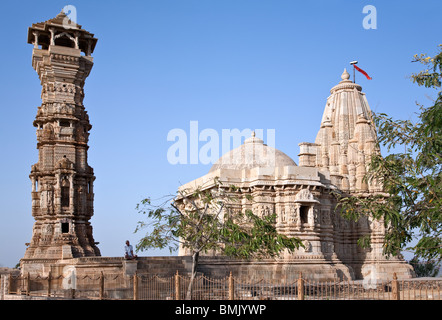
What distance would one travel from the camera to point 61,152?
87.4 ft

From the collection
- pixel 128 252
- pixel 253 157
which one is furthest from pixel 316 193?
pixel 128 252

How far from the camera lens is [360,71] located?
40.6 metres

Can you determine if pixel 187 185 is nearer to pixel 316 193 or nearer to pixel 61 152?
pixel 61 152

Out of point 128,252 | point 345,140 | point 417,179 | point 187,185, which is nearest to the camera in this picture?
point 417,179

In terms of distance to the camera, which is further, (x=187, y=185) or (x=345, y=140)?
Result: (x=345, y=140)

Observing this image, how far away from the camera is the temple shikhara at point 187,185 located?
969 inches

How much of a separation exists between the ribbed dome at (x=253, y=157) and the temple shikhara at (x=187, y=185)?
58mm

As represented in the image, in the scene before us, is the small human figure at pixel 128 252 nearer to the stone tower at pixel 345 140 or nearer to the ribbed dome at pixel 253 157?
the ribbed dome at pixel 253 157

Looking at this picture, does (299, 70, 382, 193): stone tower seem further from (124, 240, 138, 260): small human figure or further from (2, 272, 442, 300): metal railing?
(124, 240, 138, 260): small human figure

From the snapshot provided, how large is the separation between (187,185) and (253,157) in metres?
4.16

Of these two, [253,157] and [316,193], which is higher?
[253,157]

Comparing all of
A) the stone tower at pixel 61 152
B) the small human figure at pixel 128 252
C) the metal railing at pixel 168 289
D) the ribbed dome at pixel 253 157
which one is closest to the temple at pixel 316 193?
the ribbed dome at pixel 253 157

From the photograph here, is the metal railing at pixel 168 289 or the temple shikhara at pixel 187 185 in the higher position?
the temple shikhara at pixel 187 185
